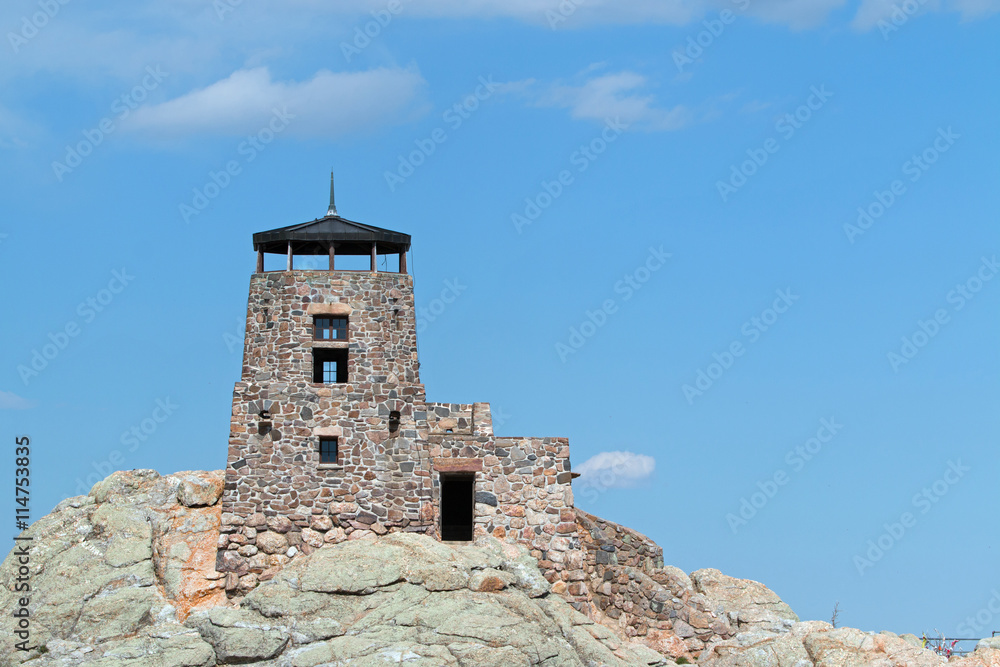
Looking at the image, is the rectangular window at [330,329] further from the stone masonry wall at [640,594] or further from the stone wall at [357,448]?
the stone masonry wall at [640,594]

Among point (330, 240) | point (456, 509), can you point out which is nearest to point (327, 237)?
point (330, 240)

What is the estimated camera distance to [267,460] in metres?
44.9

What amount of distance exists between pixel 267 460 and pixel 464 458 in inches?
258

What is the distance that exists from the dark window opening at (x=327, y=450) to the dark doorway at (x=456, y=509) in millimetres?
4699

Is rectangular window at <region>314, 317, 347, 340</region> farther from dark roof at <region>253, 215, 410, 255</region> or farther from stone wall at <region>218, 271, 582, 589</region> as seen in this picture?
dark roof at <region>253, 215, 410, 255</region>

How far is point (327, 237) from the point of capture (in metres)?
47.1

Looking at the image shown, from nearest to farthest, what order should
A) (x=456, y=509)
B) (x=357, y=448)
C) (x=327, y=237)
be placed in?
1. (x=357, y=448)
2. (x=327, y=237)
3. (x=456, y=509)

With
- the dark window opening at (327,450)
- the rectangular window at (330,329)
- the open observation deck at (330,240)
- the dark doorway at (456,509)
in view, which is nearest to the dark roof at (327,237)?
the open observation deck at (330,240)

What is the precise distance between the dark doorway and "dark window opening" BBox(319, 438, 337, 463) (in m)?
4.70

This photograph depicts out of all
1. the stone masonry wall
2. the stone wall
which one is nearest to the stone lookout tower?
the stone wall

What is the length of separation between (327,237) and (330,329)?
333cm

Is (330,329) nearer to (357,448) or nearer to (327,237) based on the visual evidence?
(327,237)

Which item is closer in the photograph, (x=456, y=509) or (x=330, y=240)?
(x=330, y=240)

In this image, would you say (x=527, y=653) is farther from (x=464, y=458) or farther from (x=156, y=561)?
(x=156, y=561)
